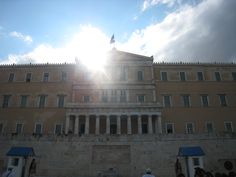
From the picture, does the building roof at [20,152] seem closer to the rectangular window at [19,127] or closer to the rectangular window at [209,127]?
the rectangular window at [19,127]

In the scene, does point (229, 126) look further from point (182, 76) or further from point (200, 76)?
point (182, 76)

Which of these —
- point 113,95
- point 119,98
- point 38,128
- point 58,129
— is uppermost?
point 113,95

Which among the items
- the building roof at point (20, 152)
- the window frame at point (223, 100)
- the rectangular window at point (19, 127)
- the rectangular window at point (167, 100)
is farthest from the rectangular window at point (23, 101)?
the window frame at point (223, 100)

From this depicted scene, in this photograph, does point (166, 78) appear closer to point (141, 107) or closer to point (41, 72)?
point (141, 107)

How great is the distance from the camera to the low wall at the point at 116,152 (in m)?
20.1

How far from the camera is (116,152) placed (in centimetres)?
2105

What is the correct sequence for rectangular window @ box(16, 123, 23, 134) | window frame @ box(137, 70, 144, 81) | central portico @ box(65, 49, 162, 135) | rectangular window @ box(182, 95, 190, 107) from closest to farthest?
central portico @ box(65, 49, 162, 135), rectangular window @ box(16, 123, 23, 134), rectangular window @ box(182, 95, 190, 107), window frame @ box(137, 70, 144, 81)

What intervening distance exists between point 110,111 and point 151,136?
965 centimetres

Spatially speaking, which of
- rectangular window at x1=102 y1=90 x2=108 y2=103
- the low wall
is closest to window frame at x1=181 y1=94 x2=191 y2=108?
the low wall

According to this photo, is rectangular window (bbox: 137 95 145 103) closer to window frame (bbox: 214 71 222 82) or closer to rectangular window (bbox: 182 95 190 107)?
rectangular window (bbox: 182 95 190 107)

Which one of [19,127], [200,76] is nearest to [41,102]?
[19,127]

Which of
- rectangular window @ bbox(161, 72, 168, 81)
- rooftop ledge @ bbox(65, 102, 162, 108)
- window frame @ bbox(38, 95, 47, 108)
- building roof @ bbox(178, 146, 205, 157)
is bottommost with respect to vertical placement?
building roof @ bbox(178, 146, 205, 157)

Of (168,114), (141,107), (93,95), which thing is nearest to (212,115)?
(168,114)

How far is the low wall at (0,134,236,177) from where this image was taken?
20.1 meters
